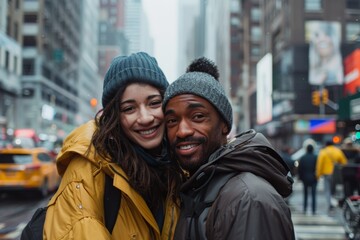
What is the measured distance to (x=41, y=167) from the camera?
14805 mm

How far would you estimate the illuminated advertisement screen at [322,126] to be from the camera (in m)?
52.2

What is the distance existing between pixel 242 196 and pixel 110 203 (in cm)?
84

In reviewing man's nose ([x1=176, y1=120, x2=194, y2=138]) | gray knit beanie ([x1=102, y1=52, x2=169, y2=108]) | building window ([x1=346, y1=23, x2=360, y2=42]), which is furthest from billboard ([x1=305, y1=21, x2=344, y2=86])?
man's nose ([x1=176, y1=120, x2=194, y2=138])

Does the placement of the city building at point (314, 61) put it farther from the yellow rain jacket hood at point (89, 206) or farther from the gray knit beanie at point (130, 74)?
the yellow rain jacket hood at point (89, 206)

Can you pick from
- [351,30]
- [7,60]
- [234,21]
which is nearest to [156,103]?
[7,60]

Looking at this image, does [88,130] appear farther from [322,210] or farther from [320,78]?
[320,78]

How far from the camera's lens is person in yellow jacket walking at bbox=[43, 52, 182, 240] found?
2.16m

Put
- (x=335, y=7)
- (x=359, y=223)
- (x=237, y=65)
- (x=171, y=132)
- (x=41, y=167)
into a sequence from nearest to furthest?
(x=171, y=132)
(x=359, y=223)
(x=41, y=167)
(x=335, y=7)
(x=237, y=65)

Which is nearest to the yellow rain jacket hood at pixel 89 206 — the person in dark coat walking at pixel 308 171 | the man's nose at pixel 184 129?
the man's nose at pixel 184 129

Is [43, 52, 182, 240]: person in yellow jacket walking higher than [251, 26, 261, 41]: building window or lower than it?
lower

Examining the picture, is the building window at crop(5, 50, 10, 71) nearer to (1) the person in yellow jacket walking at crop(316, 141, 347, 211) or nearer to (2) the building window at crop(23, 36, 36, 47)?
(2) the building window at crop(23, 36, 36, 47)

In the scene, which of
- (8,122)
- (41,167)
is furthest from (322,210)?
(8,122)

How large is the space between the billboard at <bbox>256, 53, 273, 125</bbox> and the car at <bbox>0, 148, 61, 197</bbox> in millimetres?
48079

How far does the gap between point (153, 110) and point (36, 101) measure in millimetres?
61440
